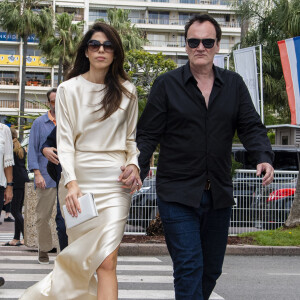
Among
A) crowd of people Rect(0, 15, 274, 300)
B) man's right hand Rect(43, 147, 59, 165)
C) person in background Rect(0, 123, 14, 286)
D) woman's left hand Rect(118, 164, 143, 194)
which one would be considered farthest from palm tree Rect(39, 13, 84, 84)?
woman's left hand Rect(118, 164, 143, 194)

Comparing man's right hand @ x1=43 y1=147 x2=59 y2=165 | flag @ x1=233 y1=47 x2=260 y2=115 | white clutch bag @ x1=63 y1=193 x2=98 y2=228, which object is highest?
flag @ x1=233 y1=47 x2=260 y2=115

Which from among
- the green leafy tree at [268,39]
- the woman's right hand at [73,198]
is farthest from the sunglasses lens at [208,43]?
the green leafy tree at [268,39]

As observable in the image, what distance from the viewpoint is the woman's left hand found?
3.98 metres

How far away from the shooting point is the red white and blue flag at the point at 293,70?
1262cm

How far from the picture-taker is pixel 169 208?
3936 mm

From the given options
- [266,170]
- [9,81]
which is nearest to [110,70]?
[266,170]

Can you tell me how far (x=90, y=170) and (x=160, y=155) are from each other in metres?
0.43

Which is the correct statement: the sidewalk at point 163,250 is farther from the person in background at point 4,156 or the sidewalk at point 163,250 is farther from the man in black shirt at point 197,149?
the man in black shirt at point 197,149

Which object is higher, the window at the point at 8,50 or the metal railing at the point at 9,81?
the window at the point at 8,50

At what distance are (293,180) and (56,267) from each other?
842 centimetres

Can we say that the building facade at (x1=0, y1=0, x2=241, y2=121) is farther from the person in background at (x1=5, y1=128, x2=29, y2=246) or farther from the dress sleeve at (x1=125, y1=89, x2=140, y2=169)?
the dress sleeve at (x1=125, y1=89, x2=140, y2=169)

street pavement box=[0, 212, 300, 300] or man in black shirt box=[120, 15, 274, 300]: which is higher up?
man in black shirt box=[120, 15, 274, 300]

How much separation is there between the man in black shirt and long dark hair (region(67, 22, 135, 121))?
23 cm

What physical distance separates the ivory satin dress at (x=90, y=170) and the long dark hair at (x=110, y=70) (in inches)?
1.6
